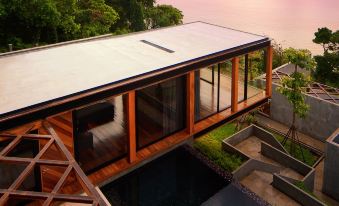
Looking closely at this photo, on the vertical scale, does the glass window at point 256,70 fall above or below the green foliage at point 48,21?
below

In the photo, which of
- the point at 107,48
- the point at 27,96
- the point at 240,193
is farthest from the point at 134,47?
the point at 240,193

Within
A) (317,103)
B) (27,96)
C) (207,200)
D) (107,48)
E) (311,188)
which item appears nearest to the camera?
(27,96)

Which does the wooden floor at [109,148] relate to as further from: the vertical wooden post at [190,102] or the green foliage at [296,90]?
the green foliage at [296,90]

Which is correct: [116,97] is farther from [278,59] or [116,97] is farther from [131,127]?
[278,59]

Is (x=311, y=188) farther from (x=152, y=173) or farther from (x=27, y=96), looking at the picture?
(x=27, y=96)

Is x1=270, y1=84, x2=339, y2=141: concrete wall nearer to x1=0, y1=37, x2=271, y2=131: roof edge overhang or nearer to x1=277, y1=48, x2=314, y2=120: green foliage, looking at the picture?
x1=277, y1=48, x2=314, y2=120: green foliage

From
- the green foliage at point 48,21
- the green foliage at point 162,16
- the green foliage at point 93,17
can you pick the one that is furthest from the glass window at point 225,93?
the green foliage at point 162,16
